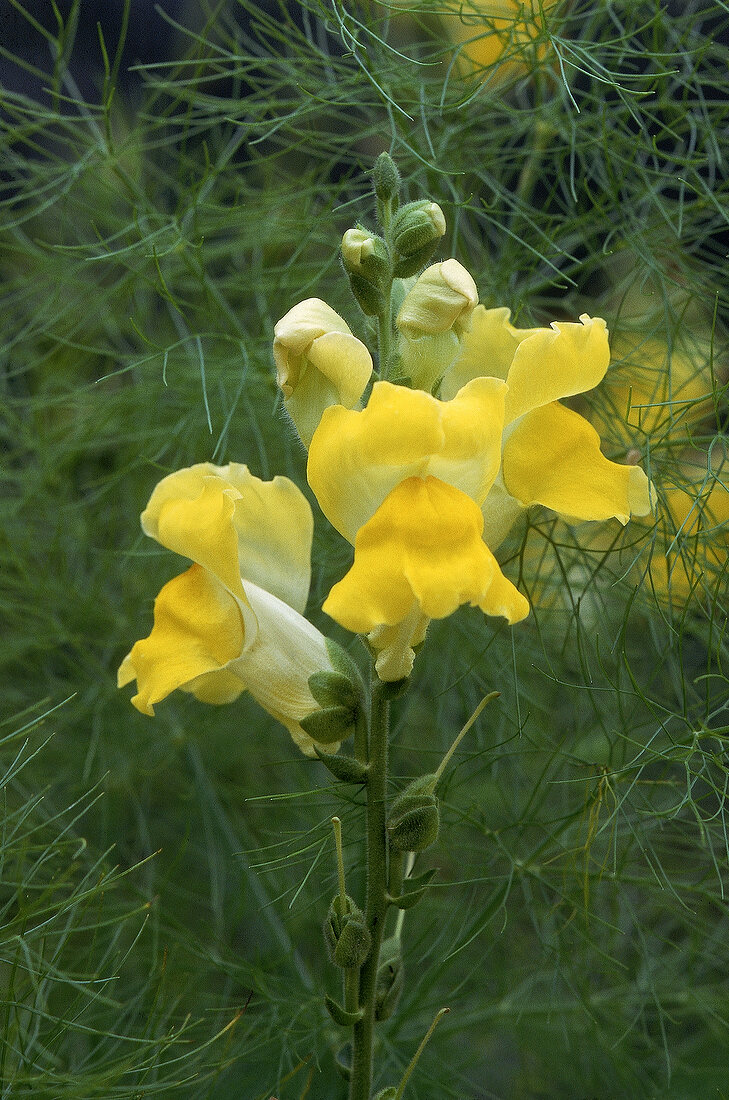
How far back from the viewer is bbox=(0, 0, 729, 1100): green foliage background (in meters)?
0.81

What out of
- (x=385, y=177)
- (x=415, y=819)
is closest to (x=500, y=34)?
(x=385, y=177)

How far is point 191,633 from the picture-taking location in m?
0.62

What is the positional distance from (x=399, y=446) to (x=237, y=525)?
0.57 feet

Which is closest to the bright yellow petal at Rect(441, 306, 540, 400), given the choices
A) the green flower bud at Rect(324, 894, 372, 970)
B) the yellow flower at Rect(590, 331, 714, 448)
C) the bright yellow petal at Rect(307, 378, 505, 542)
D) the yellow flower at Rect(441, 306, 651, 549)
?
the yellow flower at Rect(441, 306, 651, 549)

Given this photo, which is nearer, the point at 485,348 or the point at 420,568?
the point at 420,568

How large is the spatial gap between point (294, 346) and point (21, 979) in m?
0.52

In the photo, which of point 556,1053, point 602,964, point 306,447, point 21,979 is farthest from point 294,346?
point 556,1053

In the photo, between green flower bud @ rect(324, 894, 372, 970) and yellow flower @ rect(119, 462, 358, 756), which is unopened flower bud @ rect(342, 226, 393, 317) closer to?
yellow flower @ rect(119, 462, 358, 756)

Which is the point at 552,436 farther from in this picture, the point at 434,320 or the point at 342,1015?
the point at 342,1015

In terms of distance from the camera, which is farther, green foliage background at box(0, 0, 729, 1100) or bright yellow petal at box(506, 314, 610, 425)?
green foliage background at box(0, 0, 729, 1100)

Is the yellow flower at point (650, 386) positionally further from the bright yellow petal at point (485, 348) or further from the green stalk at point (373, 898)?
the green stalk at point (373, 898)

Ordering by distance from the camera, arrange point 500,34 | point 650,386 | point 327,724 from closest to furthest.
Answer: point 327,724 < point 500,34 < point 650,386

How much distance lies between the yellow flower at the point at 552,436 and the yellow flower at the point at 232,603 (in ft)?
0.43

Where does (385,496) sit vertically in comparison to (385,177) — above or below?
below
